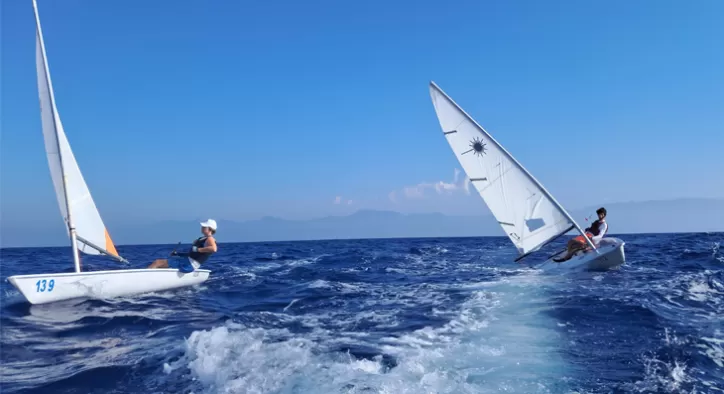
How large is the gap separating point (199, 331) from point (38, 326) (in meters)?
3.82

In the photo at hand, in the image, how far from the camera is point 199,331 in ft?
28.7

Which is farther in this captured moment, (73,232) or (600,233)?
(600,233)

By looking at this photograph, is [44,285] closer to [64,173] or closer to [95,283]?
[95,283]

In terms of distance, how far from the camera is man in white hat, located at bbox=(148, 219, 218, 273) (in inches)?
577

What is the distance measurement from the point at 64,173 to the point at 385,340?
9.79 meters

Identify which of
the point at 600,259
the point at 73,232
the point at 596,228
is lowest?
the point at 600,259

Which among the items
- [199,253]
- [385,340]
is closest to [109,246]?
[199,253]

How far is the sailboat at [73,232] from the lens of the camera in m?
11.6

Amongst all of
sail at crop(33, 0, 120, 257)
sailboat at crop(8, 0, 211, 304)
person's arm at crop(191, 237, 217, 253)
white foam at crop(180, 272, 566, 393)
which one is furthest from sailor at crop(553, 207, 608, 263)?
sail at crop(33, 0, 120, 257)

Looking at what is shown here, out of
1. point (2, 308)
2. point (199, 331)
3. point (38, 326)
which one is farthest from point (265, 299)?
point (2, 308)

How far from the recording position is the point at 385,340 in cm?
815

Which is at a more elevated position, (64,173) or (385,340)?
(64,173)

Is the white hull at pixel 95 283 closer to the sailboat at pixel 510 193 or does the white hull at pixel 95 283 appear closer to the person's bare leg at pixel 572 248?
the sailboat at pixel 510 193

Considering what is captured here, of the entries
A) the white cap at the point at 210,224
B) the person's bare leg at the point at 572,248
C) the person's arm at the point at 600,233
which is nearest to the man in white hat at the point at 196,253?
the white cap at the point at 210,224
